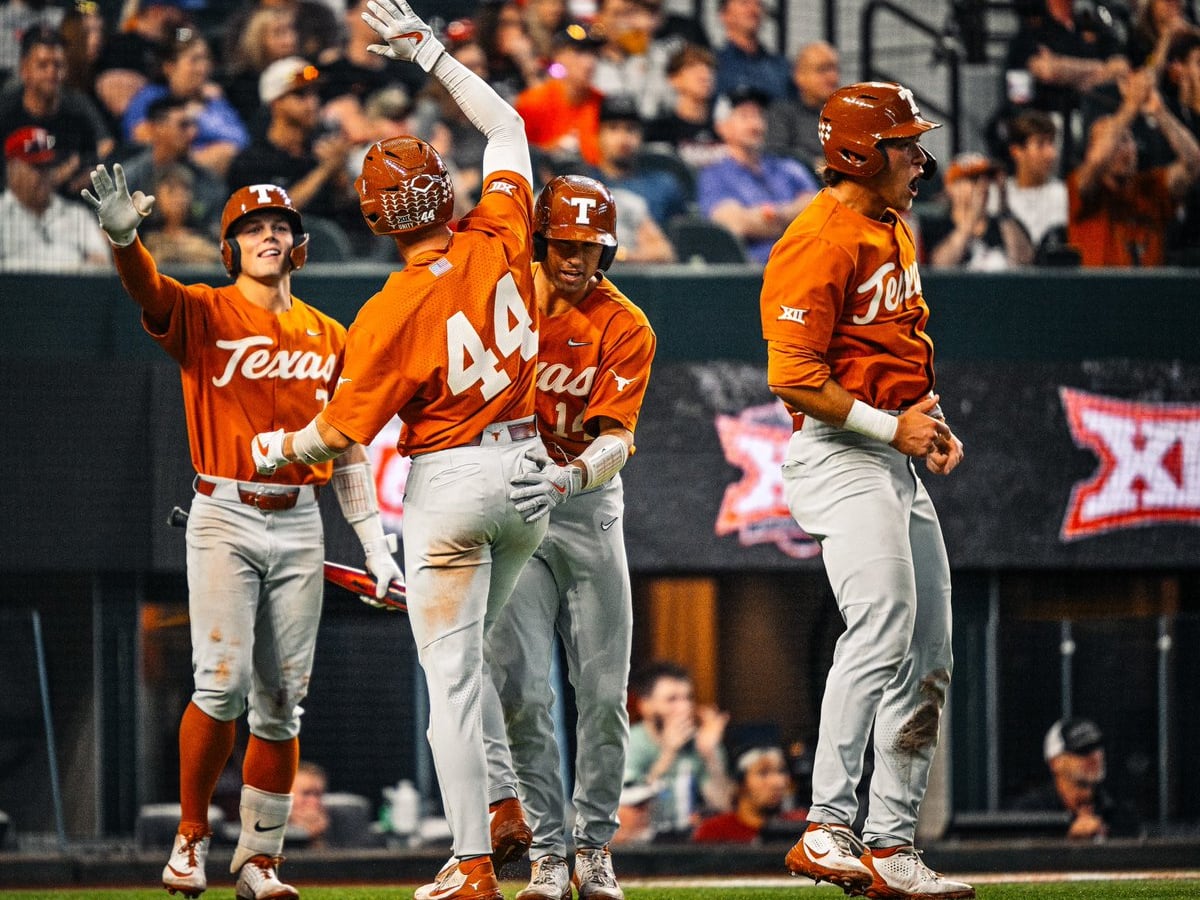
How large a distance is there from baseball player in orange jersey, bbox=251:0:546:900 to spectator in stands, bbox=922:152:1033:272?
4.97 metres

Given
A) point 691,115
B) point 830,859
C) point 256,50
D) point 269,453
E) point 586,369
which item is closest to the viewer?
point 830,859

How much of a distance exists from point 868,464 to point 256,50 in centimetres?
593

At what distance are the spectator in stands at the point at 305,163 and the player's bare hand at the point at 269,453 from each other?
14.1ft

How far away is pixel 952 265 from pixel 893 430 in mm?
4880

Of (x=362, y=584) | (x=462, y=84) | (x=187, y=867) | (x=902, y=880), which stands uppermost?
(x=462, y=84)

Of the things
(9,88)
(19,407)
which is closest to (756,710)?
(19,407)

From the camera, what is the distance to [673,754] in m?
8.51

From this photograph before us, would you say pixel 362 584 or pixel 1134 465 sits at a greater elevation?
pixel 1134 465

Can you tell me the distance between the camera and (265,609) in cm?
512

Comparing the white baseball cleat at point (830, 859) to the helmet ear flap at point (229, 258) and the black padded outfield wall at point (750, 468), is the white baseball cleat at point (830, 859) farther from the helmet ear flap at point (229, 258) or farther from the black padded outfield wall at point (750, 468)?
the black padded outfield wall at point (750, 468)

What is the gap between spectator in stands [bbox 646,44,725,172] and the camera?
909cm

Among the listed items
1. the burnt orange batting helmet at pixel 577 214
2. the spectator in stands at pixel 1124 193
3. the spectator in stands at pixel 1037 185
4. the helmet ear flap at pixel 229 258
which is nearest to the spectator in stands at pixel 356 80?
the spectator in stands at pixel 1037 185

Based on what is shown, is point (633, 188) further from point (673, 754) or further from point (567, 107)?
point (673, 754)

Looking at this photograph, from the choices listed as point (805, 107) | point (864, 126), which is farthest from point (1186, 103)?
point (864, 126)
